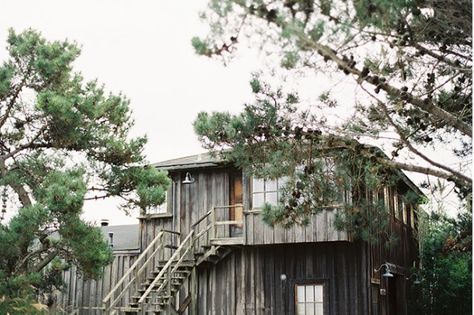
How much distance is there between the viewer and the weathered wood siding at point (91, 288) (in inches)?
753

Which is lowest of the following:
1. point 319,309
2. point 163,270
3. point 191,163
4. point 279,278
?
point 319,309

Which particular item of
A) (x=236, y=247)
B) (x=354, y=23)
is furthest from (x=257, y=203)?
(x=354, y=23)

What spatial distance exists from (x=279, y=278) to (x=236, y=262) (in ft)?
3.76

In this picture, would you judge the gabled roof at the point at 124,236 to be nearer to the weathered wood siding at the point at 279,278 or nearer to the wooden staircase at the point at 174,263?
the wooden staircase at the point at 174,263

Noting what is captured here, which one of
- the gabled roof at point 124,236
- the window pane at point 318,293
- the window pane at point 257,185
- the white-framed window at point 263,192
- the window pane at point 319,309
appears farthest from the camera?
the gabled roof at point 124,236

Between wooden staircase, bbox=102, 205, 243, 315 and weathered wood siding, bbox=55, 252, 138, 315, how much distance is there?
750 millimetres

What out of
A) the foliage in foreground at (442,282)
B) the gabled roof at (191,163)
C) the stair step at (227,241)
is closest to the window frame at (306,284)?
the stair step at (227,241)

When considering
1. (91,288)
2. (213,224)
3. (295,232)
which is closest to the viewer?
(295,232)

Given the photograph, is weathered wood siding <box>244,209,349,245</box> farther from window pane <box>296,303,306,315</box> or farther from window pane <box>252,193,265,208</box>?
window pane <box>296,303,306,315</box>

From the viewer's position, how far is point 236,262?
688 inches

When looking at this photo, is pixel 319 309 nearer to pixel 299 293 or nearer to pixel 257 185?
pixel 299 293

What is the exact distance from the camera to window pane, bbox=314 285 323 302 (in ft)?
54.5

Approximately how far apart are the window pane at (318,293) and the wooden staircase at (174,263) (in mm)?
2052

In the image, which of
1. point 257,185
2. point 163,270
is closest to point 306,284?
point 257,185
